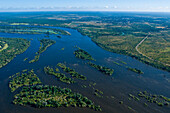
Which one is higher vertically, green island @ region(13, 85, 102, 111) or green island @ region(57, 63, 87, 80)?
green island @ region(57, 63, 87, 80)

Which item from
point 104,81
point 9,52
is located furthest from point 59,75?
point 9,52

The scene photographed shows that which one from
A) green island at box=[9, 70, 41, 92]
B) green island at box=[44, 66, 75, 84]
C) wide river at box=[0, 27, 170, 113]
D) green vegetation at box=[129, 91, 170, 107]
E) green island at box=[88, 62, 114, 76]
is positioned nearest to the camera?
wide river at box=[0, 27, 170, 113]

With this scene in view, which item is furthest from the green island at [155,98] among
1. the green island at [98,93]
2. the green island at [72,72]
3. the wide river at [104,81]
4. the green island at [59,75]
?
the green island at [59,75]

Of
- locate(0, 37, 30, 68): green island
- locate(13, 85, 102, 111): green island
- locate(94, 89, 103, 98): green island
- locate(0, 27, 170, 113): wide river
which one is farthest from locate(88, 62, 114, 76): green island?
locate(0, 37, 30, 68): green island

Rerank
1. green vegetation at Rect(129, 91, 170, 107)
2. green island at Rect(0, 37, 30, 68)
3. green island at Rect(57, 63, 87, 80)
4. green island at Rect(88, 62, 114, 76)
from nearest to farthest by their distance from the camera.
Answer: green vegetation at Rect(129, 91, 170, 107)
green island at Rect(57, 63, 87, 80)
green island at Rect(88, 62, 114, 76)
green island at Rect(0, 37, 30, 68)

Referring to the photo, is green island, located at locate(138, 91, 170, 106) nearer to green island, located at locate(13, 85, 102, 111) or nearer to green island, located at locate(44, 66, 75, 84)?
green island, located at locate(13, 85, 102, 111)

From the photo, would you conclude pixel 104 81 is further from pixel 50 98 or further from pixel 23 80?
pixel 23 80
